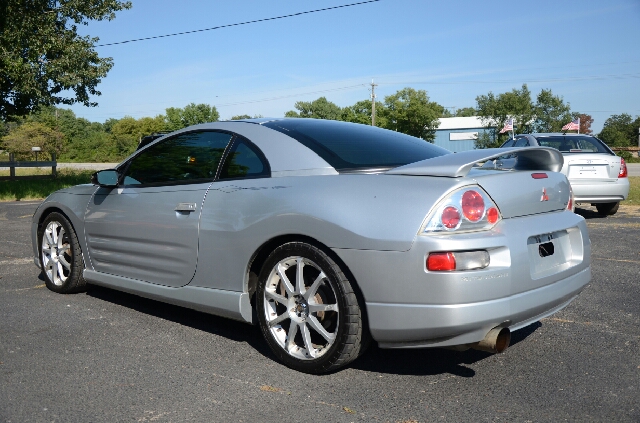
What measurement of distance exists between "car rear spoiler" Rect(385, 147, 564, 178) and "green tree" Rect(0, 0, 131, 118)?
18179 mm

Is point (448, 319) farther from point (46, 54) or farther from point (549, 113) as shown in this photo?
point (549, 113)

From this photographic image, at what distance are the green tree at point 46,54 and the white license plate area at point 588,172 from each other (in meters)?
15.5

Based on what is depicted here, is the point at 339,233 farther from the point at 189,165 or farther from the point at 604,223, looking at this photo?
the point at 604,223

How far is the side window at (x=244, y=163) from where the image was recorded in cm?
381

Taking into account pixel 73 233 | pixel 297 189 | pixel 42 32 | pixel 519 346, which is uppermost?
pixel 42 32

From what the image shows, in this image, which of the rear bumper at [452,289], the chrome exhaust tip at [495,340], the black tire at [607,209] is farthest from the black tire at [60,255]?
the black tire at [607,209]

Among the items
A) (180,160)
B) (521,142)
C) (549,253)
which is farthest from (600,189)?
(180,160)

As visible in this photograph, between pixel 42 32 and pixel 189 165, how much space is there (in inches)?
702

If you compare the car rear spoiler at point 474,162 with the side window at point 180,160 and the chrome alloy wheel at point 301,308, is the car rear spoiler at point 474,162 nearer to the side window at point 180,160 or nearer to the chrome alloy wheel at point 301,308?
the chrome alloy wheel at point 301,308

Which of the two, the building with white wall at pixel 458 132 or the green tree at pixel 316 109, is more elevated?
the green tree at pixel 316 109

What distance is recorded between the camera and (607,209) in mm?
11625

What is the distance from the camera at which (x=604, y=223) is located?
1030 cm

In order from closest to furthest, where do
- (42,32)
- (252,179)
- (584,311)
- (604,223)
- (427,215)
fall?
(427,215) → (252,179) → (584,311) → (604,223) → (42,32)

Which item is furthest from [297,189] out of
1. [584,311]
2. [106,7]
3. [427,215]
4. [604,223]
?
[106,7]
